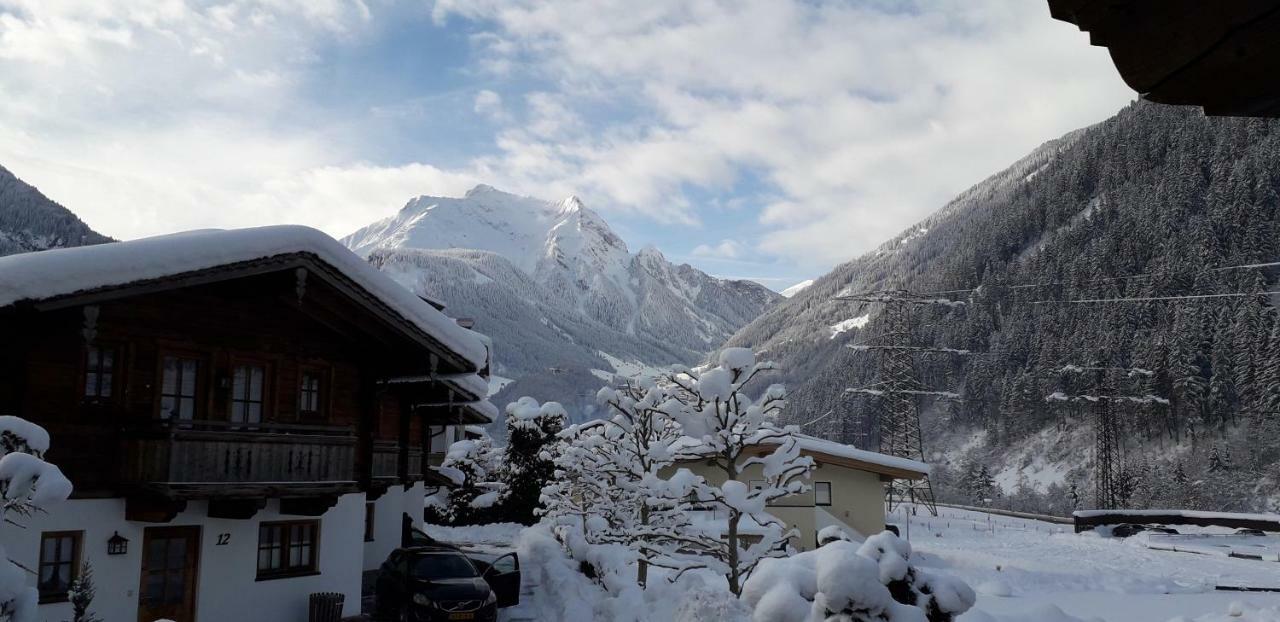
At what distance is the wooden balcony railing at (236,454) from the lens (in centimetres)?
1415

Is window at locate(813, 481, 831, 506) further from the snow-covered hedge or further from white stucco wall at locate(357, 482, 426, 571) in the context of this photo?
white stucco wall at locate(357, 482, 426, 571)

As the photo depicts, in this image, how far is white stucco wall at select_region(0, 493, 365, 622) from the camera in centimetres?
1360

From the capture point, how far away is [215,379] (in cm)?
1596

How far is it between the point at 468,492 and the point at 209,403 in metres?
34.7

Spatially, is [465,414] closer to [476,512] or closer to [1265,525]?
[476,512]

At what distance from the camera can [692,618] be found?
14.0 m

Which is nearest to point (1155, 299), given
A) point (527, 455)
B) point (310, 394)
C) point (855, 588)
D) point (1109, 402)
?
point (1109, 402)

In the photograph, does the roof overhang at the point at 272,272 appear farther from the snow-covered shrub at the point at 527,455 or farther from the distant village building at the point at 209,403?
the snow-covered shrub at the point at 527,455

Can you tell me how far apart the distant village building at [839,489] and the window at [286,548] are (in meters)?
22.0

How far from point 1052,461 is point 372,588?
103 m

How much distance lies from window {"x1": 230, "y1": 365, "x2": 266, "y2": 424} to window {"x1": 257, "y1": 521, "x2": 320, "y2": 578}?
2129mm

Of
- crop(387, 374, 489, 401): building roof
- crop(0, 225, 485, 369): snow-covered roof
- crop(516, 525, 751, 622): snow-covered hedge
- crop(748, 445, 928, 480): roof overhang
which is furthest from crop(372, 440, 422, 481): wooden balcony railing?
crop(748, 445, 928, 480): roof overhang

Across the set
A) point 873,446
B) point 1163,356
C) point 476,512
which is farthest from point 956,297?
point 476,512

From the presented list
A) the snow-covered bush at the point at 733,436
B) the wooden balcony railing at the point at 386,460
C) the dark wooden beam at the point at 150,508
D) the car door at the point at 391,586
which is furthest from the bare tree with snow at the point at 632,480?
the dark wooden beam at the point at 150,508
